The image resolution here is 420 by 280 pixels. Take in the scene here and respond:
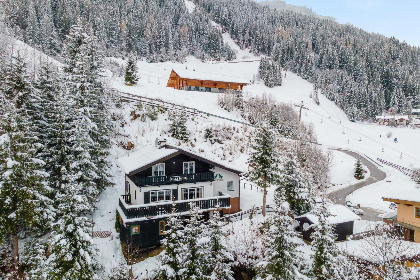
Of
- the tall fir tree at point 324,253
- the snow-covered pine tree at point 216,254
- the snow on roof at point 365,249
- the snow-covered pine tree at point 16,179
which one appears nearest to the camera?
the tall fir tree at point 324,253

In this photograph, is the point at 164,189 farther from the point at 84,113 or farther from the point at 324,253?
the point at 324,253

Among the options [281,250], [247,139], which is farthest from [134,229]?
[247,139]

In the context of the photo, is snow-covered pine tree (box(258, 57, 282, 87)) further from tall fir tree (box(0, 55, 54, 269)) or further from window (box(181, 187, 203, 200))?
tall fir tree (box(0, 55, 54, 269))

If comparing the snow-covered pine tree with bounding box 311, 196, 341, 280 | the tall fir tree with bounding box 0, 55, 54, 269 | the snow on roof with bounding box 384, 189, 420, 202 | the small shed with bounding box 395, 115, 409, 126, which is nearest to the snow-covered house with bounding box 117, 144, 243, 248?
the tall fir tree with bounding box 0, 55, 54, 269

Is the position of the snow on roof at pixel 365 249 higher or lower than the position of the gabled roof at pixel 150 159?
lower

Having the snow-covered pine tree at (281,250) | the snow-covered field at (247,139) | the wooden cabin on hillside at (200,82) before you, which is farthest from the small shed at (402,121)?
the snow-covered pine tree at (281,250)

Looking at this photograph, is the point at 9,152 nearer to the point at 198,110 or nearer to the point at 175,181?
the point at 175,181

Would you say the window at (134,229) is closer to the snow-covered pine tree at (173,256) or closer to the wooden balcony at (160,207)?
the wooden balcony at (160,207)

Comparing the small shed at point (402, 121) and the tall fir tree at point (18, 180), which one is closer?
the tall fir tree at point (18, 180)
